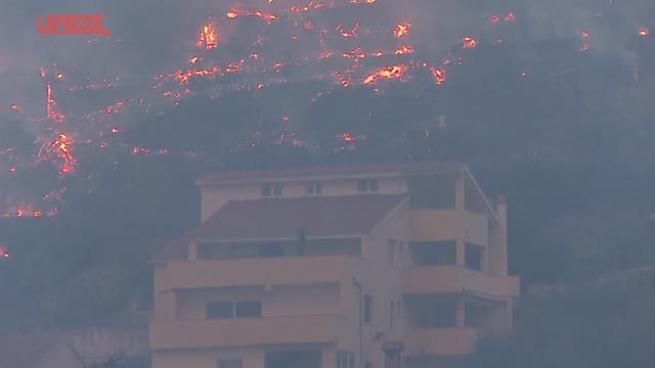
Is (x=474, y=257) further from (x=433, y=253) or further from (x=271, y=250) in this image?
(x=271, y=250)

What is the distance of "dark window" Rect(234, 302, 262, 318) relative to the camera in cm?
6325

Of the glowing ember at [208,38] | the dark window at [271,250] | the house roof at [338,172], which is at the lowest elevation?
the dark window at [271,250]

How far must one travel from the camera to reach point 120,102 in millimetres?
103125

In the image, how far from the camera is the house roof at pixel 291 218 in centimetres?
6494

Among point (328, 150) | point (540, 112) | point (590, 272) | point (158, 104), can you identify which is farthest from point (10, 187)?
point (590, 272)

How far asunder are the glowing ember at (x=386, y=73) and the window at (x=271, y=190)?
2897 centimetres

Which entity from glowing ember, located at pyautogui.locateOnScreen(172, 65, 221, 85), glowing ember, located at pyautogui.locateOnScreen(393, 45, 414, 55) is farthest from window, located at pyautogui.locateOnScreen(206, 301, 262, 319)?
glowing ember, located at pyautogui.locateOnScreen(393, 45, 414, 55)

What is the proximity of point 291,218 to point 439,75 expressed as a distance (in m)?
32.2

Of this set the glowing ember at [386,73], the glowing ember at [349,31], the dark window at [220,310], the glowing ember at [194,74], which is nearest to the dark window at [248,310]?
the dark window at [220,310]

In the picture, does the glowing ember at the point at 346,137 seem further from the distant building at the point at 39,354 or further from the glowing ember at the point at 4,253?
the distant building at the point at 39,354

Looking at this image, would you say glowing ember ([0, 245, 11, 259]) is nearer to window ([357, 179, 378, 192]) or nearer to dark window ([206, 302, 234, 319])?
window ([357, 179, 378, 192])

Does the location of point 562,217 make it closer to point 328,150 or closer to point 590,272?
point 590,272

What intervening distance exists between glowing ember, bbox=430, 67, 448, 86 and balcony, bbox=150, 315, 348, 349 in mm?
36248

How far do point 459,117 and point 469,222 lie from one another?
2589 cm
